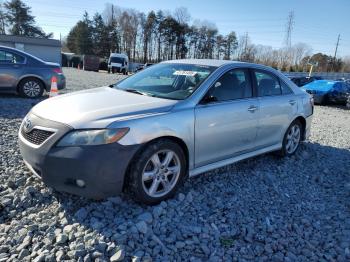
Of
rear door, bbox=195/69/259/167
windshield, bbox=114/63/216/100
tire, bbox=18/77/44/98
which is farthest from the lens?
tire, bbox=18/77/44/98

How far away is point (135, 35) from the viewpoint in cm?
7388

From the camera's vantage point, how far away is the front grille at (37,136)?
335 centimetres

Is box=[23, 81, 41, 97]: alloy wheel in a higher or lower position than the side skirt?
higher

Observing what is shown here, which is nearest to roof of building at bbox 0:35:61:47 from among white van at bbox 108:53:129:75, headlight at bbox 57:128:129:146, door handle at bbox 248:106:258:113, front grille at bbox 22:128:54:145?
white van at bbox 108:53:129:75

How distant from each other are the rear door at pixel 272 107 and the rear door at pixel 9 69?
7.44 metres

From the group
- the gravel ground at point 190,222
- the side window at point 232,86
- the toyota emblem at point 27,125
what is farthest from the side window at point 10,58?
the side window at point 232,86

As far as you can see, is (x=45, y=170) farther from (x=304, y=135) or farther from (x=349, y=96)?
(x=349, y=96)

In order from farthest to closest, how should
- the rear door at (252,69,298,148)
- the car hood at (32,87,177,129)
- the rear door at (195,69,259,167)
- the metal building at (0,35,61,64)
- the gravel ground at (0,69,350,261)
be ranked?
the metal building at (0,35,61,64) → the rear door at (252,69,298,148) → the rear door at (195,69,259,167) → the car hood at (32,87,177,129) → the gravel ground at (0,69,350,261)

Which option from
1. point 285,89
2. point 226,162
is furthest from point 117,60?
point 226,162

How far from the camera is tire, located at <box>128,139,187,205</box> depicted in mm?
3406

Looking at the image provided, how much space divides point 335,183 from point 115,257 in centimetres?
367

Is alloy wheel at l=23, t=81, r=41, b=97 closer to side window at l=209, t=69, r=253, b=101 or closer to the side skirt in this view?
side window at l=209, t=69, r=253, b=101

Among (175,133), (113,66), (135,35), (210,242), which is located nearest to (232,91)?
(175,133)

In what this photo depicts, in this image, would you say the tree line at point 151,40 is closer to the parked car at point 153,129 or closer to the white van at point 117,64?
the white van at point 117,64
